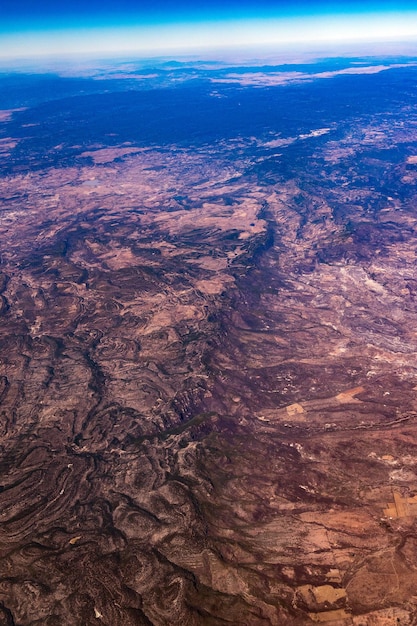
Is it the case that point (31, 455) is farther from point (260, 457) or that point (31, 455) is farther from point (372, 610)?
point (372, 610)

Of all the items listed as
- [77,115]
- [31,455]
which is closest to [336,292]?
[31,455]

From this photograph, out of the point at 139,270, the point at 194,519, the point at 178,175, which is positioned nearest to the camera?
the point at 194,519

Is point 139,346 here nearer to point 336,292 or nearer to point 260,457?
point 260,457

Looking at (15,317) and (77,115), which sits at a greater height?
(77,115)

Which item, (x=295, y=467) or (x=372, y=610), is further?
(x=295, y=467)

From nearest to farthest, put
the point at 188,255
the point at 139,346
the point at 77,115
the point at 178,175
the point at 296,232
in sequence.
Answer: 1. the point at 139,346
2. the point at 188,255
3. the point at 296,232
4. the point at 178,175
5. the point at 77,115

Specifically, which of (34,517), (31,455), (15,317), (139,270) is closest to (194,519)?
(34,517)
